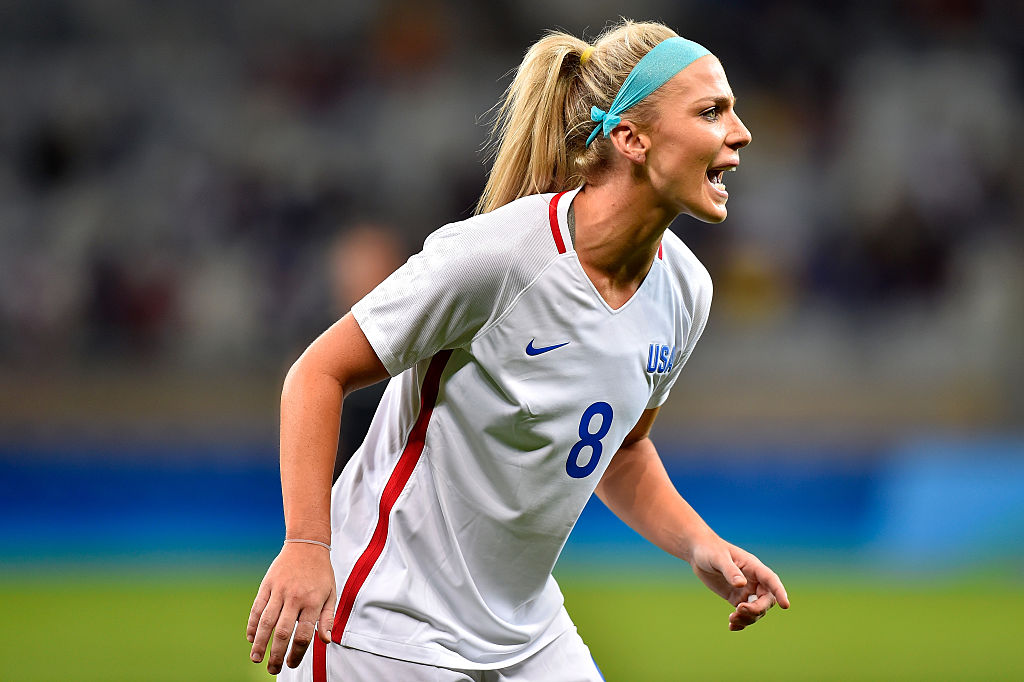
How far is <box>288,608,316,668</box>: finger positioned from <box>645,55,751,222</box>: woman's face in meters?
1.17

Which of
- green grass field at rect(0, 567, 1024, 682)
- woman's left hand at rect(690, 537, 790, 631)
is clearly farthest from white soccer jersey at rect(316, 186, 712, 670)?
green grass field at rect(0, 567, 1024, 682)

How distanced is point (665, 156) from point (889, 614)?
5.99 meters

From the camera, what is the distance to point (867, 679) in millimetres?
6230

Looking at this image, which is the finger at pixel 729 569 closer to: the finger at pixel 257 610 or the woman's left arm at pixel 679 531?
the woman's left arm at pixel 679 531

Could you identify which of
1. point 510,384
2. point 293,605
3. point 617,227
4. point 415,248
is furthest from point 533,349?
point 415,248

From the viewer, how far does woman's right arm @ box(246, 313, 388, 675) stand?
90.2 inches

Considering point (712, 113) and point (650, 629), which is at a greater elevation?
point (650, 629)

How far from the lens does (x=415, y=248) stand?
11094 mm

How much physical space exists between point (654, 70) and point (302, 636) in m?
1.42

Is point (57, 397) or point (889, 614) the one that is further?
point (57, 397)

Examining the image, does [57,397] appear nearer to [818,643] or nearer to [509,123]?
[818,643]

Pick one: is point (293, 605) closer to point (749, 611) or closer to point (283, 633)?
point (283, 633)

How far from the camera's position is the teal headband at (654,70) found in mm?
2688

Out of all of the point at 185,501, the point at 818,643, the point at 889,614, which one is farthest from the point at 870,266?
the point at 185,501
